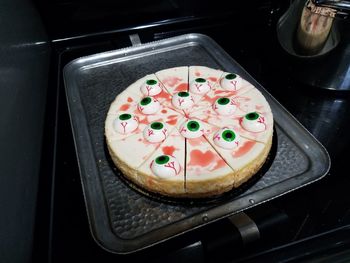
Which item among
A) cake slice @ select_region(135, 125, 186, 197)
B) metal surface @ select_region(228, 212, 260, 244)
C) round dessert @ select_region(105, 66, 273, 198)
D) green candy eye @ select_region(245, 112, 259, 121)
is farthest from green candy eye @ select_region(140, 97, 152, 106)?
metal surface @ select_region(228, 212, 260, 244)

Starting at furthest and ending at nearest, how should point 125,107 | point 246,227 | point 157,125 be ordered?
point 125,107 < point 157,125 < point 246,227

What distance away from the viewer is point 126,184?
2.74ft

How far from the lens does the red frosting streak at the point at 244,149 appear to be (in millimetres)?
829

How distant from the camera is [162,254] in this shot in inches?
27.3

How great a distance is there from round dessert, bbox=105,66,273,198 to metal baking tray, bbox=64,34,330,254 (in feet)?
0.14

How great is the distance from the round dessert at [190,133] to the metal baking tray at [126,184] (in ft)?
0.14

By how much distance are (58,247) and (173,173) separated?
33 centimetres

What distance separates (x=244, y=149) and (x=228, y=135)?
6cm

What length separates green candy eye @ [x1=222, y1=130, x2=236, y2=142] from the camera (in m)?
0.84

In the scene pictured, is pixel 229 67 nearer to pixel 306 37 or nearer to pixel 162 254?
pixel 306 37

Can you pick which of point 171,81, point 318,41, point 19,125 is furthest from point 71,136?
point 318,41

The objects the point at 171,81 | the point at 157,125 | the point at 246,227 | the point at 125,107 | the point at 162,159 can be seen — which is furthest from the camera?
the point at 171,81

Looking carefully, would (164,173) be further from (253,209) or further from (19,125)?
(19,125)

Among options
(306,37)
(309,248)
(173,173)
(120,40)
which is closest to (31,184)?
(173,173)
